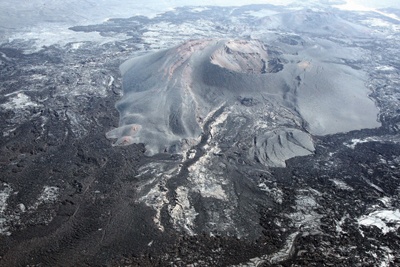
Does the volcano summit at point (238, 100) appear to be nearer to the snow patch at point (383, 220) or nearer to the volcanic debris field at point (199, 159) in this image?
the volcanic debris field at point (199, 159)

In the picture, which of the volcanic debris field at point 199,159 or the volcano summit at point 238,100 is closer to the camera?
the volcanic debris field at point 199,159

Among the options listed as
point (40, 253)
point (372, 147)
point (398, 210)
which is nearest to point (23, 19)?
point (40, 253)

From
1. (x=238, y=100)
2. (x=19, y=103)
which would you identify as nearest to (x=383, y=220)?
(x=238, y=100)

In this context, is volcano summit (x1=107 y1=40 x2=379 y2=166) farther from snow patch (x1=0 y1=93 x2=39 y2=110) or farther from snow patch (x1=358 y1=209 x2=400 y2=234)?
snow patch (x1=0 y1=93 x2=39 y2=110)

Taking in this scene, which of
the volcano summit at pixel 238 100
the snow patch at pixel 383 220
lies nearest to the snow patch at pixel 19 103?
the volcano summit at pixel 238 100

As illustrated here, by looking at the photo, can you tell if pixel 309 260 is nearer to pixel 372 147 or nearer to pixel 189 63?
pixel 372 147
